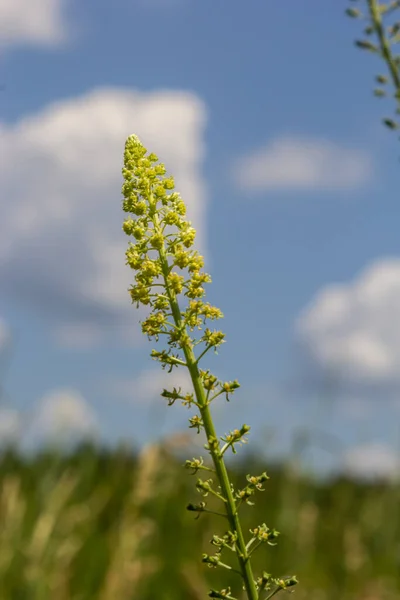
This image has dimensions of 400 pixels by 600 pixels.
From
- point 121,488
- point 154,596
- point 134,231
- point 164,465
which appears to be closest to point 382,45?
point 134,231

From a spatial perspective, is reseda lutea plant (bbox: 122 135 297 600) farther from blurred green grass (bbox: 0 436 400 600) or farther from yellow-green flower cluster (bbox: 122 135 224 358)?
blurred green grass (bbox: 0 436 400 600)

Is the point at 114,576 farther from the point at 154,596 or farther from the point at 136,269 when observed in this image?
the point at 136,269

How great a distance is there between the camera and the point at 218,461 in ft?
9.69

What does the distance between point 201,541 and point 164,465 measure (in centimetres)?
471

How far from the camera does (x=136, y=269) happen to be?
3344 mm

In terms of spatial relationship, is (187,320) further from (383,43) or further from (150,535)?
(150,535)

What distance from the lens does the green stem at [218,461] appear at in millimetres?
2811

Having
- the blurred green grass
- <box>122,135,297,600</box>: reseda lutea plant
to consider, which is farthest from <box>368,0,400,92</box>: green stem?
the blurred green grass

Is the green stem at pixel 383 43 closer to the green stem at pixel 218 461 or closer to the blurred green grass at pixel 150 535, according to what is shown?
the green stem at pixel 218 461

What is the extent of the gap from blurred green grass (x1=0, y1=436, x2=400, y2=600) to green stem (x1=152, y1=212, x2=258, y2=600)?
866cm

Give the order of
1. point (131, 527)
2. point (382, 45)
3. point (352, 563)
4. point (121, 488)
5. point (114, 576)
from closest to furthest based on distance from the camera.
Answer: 1. point (382, 45)
2. point (114, 576)
3. point (131, 527)
4. point (352, 563)
5. point (121, 488)

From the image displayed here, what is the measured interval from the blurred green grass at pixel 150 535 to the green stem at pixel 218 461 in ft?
28.4

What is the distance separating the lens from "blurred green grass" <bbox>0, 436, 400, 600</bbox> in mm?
14086

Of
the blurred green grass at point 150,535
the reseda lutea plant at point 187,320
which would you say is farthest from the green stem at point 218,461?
the blurred green grass at point 150,535
